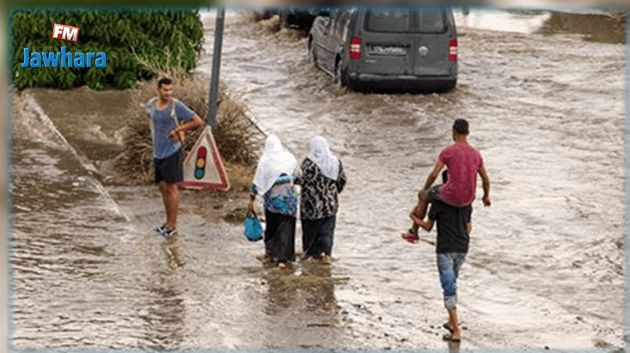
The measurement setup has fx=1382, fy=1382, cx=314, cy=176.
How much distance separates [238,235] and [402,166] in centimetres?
459

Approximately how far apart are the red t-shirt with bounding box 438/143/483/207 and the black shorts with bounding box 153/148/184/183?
3787mm

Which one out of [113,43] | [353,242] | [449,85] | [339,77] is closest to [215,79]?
[353,242]

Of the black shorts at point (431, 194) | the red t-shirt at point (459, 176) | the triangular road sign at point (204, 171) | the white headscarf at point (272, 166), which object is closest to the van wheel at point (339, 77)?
the triangular road sign at point (204, 171)

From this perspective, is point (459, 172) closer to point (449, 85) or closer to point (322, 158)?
point (322, 158)

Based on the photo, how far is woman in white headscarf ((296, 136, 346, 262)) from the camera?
12.5 m

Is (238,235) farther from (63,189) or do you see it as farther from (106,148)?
(106,148)

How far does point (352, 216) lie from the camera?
49.3 ft

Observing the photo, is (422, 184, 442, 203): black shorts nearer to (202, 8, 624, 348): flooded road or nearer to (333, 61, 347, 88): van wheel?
(202, 8, 624, 348): flooded road

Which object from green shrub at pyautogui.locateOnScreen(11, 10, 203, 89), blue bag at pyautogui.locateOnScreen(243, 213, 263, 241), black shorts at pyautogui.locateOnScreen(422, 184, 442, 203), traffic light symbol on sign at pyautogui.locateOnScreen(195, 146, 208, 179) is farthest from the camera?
green shrub at pyautogui.locateOnScreen(11, 10, 203, 89)

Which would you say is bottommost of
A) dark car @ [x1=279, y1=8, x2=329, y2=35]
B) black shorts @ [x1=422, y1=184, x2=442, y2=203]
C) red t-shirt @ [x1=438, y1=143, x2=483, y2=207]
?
dark car @ [x1=279, y1=8, x2=329, y2=35]

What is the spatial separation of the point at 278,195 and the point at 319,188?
0.39 metres

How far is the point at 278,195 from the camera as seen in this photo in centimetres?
1245

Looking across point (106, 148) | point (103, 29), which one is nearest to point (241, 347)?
point (106, 148)

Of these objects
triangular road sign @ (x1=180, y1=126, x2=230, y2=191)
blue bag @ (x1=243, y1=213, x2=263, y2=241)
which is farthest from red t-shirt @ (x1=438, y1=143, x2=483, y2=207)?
triangular road sign @ (x1=180, y1=126, x2=230, y2=191)
